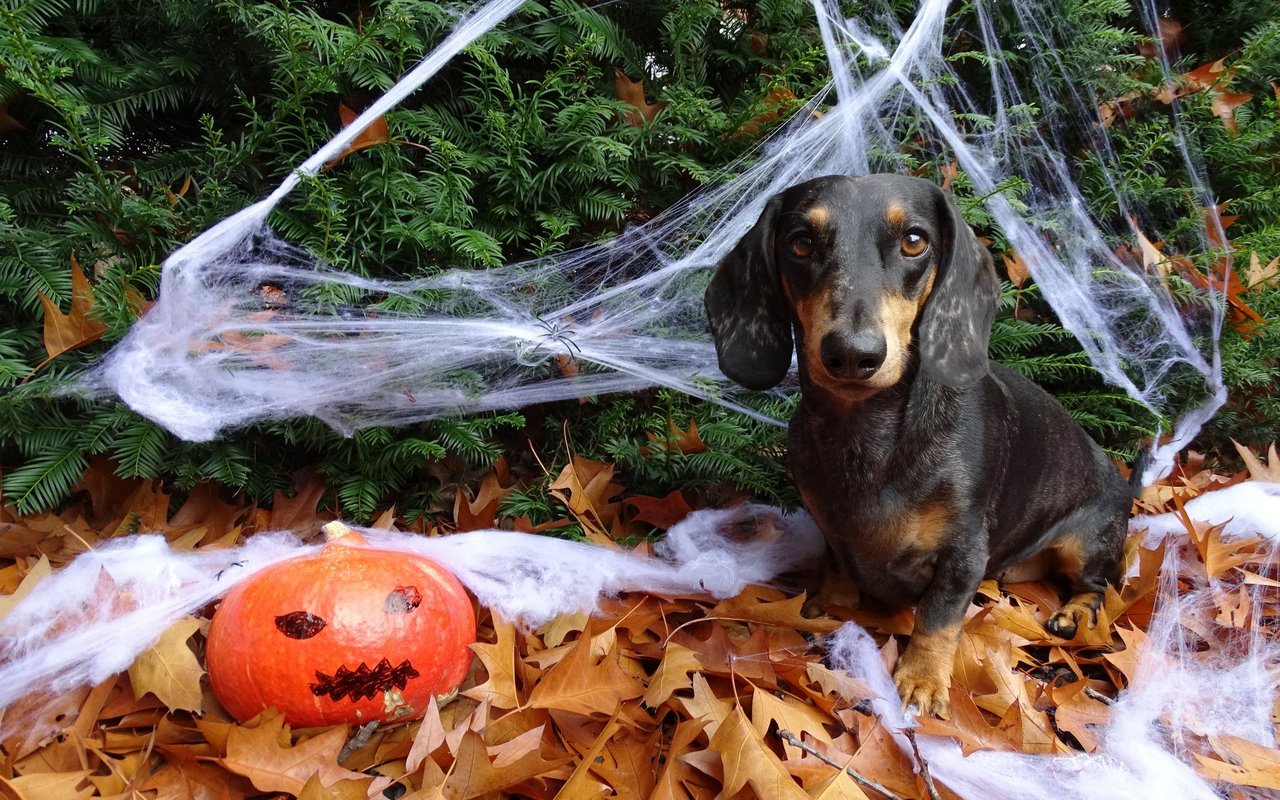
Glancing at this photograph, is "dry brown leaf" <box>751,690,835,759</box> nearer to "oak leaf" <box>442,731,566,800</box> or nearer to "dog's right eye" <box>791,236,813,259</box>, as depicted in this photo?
"oak leaf" <box>442,731,566,800</box>

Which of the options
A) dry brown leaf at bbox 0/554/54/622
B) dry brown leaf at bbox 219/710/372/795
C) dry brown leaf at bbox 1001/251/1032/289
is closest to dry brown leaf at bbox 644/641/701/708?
dry brown leaf at bbox 219/710/372/795

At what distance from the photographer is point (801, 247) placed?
2049mm

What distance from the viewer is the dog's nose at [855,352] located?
5.73 ft

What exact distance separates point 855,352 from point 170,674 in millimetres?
1793

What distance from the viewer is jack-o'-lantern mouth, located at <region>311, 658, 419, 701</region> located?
1741 millimetres

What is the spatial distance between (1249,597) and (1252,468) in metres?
0.96

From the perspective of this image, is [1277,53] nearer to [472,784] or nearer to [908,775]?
[908,775]

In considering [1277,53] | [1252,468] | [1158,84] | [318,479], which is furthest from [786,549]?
[1277,53]

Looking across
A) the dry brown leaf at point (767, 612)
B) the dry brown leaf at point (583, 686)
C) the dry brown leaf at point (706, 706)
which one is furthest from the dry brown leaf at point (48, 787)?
the dry brown leaf at point (767, 612)

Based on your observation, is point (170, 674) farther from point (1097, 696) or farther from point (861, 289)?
point (1097, 696)

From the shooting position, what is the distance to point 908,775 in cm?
183

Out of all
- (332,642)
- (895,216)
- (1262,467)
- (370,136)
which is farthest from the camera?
(1262,467)

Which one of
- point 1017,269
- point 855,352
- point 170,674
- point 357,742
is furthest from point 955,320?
point 170,674

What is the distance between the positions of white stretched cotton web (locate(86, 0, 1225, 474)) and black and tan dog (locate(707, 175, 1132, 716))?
2.25 feet
